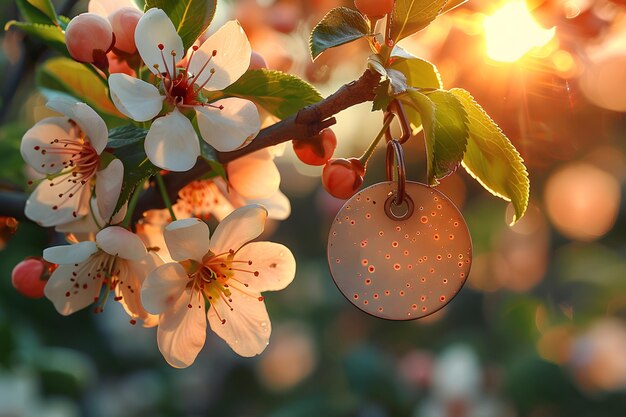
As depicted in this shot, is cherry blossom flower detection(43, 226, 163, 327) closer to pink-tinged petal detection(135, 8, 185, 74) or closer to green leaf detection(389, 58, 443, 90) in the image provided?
pink-tinged petal detection(135, 8, 185, 74)

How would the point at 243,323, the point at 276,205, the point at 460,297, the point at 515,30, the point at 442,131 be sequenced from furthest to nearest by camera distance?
the point at 460,297 < the point at 515,30 < the point at 276,205 < the point at 243,323 < the point at 442,131

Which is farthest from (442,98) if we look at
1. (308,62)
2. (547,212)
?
(547,212)

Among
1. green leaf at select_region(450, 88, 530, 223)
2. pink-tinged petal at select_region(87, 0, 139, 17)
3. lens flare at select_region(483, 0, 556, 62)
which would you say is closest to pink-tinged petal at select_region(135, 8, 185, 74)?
pink-tinged petal at select_region(87, 0, 139, 17)

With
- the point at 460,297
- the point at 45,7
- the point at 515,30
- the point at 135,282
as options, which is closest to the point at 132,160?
A: the point at 135,282

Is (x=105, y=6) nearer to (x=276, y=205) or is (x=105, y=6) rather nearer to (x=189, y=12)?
(x=189, y=12)

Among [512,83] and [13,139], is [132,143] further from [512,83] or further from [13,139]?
[512,83]

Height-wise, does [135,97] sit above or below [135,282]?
above
